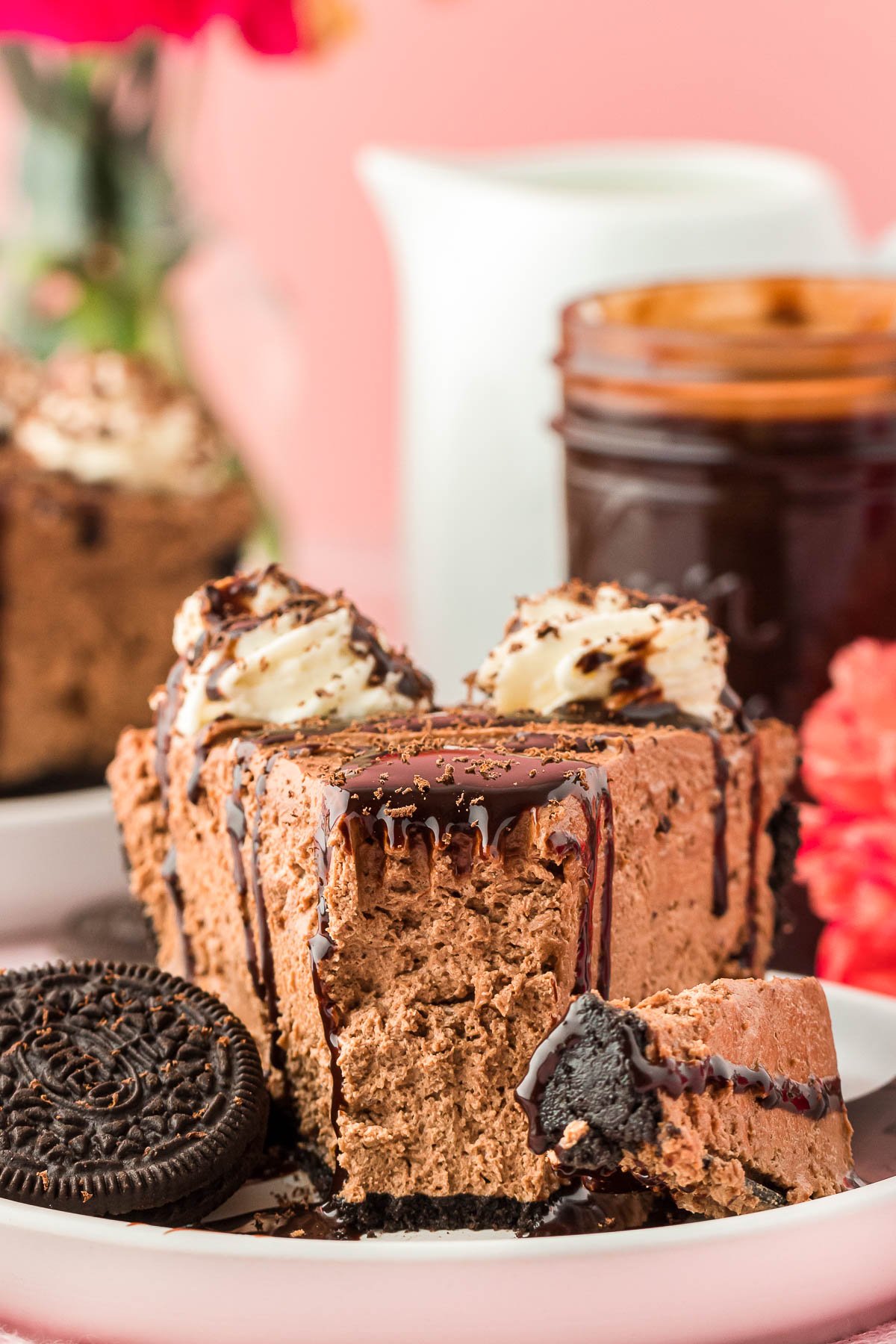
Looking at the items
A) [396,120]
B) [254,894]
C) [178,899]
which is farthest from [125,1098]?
[396,120]

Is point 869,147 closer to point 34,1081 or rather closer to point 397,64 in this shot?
point 397,64

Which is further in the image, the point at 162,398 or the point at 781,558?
the point at 162,398

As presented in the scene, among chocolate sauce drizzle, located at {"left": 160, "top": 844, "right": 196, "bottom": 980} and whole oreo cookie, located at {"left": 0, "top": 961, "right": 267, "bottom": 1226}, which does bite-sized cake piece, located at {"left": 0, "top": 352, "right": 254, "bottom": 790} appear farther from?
whole oreo cookie, located at {"left": 0, "top": 961, "right": 267, "bottom": 1226}

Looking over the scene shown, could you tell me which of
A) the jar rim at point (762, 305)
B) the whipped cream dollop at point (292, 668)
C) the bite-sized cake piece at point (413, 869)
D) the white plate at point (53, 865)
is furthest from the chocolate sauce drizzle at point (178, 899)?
the jar rim at point (762, 305)

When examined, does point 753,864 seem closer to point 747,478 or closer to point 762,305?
point 747,478

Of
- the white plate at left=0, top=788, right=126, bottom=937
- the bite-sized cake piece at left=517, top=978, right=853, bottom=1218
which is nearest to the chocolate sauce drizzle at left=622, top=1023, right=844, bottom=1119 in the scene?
the bite-sized cake piece at left=517, top=978, right=853, bottom=1218

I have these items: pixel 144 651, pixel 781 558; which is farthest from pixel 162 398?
pixel 781 558
